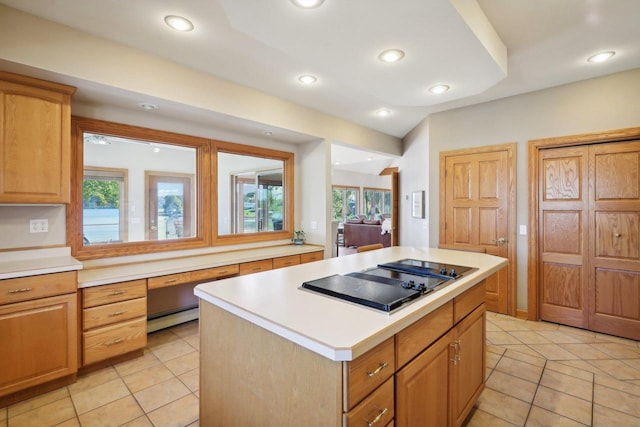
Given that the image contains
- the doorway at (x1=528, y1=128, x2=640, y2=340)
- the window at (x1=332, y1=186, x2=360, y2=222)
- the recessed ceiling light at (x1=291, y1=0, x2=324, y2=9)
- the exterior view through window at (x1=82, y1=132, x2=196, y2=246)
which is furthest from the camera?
the window at (x1=332, y1=186, x2=360, y2=222)

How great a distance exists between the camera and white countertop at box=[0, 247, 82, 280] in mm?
2018

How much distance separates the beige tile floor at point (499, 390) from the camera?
192 cm

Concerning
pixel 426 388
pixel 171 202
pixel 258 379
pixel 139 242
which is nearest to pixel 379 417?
pixel 426 388

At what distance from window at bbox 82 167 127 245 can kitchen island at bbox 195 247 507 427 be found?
205 centimetres

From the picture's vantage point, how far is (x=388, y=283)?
1.57 m

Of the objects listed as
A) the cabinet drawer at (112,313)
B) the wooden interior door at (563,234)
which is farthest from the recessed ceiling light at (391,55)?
the cabinet drawer at (112,313)

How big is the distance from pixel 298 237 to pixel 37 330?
2.86 meters

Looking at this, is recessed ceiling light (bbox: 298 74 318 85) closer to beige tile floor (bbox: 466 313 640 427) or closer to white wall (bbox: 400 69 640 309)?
white wall (bbox: 400 69 640 309)

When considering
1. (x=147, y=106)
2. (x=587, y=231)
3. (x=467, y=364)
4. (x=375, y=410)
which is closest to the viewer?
(x=375, y=410)

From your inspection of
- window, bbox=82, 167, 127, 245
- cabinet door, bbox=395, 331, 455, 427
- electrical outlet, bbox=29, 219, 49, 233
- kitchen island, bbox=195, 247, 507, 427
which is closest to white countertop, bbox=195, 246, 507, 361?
kitchen island, bbox=195, 247, 507, 427

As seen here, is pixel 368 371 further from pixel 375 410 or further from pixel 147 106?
pixel 147 106

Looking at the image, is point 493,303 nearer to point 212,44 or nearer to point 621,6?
point 621,6

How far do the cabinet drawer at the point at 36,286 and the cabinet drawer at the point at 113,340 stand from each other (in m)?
0.42

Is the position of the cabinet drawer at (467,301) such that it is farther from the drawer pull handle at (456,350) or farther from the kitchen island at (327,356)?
the drawer pull handle at (456,350)
